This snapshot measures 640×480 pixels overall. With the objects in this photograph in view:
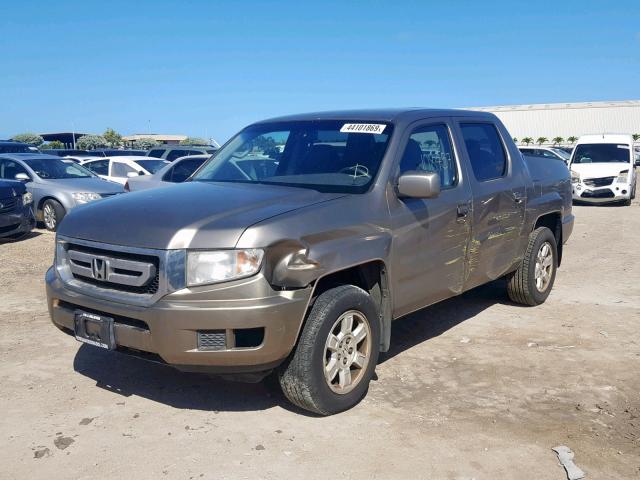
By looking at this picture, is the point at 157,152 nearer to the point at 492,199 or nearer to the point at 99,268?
the point at 492,199

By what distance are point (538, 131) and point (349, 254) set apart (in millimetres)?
85062

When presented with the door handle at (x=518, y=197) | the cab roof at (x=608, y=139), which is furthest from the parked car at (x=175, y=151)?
the door handle at (x=518, y=197)

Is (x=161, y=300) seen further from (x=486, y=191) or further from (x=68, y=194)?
(x=68, y=194)

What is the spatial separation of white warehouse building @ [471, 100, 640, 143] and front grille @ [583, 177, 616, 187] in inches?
2499

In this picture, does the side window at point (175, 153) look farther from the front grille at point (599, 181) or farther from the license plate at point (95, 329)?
the license plate at point (95, 329)

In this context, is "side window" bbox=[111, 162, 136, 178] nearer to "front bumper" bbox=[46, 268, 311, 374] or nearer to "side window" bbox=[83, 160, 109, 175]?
"side window" bbox=[83, 160, 109, 175]

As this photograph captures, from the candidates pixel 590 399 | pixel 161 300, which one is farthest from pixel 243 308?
pixel 590 399

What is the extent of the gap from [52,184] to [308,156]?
9.09 meters

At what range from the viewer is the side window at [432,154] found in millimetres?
4949

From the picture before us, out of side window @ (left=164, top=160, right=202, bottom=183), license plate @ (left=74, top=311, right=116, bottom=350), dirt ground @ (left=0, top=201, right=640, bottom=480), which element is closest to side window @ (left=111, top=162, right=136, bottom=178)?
side window @ (left=164, top=160, right=202, bottom=183)

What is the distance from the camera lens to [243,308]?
3.66 metres

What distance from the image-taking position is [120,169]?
17.2m

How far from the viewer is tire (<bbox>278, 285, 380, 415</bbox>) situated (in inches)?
155

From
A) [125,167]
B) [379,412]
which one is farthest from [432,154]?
[125,167]
